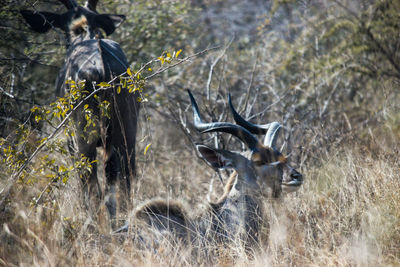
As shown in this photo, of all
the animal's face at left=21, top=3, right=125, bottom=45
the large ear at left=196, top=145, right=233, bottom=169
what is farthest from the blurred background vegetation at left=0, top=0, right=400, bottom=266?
the large ear at left=196, top=145, right=233, bottom=169

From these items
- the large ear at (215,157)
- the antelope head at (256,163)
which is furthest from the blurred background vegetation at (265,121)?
the large ear at (215,157)

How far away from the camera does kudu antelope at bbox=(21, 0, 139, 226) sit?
16.7 feet

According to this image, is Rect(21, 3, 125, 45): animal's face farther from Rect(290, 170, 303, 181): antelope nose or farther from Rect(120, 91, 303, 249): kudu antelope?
Rect(290, 170, 303, 181): antelope nose

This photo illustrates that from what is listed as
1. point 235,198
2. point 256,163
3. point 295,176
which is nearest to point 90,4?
point 256,163

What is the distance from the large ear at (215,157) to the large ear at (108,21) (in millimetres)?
2734

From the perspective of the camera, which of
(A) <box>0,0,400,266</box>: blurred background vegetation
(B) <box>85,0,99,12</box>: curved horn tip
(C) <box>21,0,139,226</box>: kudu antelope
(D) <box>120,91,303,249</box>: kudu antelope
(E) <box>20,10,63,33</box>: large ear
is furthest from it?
(B) <box>85,0,99,12</box>: curved horn tip

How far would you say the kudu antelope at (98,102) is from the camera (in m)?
5.09

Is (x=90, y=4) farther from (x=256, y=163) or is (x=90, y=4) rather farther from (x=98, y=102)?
(x=256, y=163)

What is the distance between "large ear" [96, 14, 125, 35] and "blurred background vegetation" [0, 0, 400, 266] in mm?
561

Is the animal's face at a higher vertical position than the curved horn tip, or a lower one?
lower

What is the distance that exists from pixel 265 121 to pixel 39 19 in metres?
4.12

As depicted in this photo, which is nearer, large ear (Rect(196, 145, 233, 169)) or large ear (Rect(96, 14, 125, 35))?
large ear (Rect(196, 145, 233, 169))

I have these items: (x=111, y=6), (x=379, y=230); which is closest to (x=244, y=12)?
(x=111, y=6)

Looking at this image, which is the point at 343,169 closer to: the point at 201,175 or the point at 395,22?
the point at 201,175
